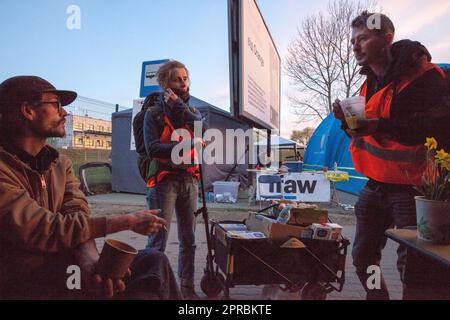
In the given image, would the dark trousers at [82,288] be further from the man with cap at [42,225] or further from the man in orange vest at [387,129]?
the man in orange vest at [387,129]

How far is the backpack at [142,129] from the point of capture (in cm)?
264

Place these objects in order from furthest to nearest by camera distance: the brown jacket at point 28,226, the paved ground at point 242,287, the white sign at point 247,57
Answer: the white sign at point 247,57 → the paved ground at point 242,287 → the brown jacket at point 28,226

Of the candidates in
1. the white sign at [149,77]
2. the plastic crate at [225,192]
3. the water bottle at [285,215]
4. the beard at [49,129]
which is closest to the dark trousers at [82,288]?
the beard at [49,129]

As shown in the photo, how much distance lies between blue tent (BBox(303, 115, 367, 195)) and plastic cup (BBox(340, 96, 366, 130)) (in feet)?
27.2

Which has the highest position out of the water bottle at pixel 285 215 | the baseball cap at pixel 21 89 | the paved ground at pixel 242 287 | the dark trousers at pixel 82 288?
the baseball cap at pixel 21 89

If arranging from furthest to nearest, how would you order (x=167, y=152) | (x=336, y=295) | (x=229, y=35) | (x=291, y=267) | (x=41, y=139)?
(x=229, y=35) < (x=336, y=295) < (x=167, y=152) < (x=291, y=267) < (x=41, y=139)

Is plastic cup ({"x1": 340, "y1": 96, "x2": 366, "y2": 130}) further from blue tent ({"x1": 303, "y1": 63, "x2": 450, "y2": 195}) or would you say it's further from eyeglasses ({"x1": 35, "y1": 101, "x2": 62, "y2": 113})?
blue tent ({"x1": 303, "y1": 63, "x2": 450, "y2": 195})

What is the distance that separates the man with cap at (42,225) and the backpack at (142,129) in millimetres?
983

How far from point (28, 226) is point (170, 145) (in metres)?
1.31

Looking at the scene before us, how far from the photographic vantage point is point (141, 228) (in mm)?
1495

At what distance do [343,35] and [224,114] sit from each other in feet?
16.1

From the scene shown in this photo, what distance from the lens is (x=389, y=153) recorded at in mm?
2082

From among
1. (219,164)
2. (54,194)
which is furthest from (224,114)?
(54,194)
